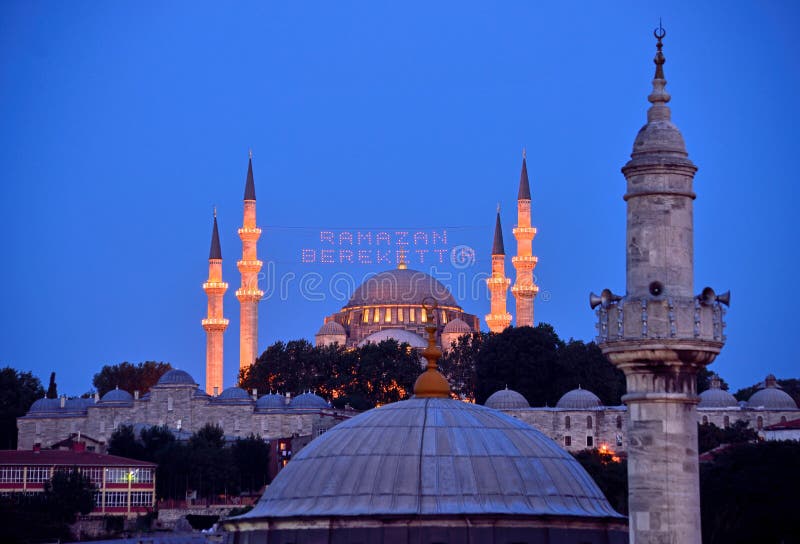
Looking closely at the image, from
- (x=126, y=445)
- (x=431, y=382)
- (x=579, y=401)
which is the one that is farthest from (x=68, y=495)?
(x=431, y=382)

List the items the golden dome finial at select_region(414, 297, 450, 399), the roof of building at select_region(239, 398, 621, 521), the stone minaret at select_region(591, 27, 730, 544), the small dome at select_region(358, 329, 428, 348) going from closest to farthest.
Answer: the stone minaret at select_region(591, 27, 730, 544), the roof of building at select_region(239, 398, 621, 521), the golden dome finial at select_region(414, 297, 450, 399), the small dome at select_region(358, 329, 428, 348)

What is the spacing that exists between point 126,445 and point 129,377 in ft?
134

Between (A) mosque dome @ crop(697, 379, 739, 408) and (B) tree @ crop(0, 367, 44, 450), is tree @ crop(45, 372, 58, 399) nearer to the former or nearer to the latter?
(B) tree @ crop(0, 367, 44, 450)

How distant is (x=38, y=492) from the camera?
95.6 metres

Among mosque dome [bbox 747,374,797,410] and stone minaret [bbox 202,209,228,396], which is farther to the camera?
stone minaret [bbox 202,209,228,396]

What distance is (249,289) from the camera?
131625 millimetres

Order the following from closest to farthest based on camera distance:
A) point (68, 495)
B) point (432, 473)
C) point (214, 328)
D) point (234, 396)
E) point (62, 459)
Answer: point (432, 473) → point (68, 495) → point (62, 459) → point (234, 396) → point (214, 328)

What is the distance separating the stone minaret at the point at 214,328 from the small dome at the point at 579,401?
3072cm

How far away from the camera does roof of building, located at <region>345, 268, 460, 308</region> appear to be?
532 feet

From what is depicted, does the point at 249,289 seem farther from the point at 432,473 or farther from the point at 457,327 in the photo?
the point at 432,473

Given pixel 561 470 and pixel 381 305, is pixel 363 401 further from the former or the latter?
pixel 561 470

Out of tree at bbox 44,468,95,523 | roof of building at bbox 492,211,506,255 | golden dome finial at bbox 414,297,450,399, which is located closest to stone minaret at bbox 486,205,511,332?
roof of building at bbox 492,211,506,255

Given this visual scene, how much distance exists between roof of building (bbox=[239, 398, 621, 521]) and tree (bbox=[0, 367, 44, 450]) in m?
91.9

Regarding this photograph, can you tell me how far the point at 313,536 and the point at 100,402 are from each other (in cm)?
9066
